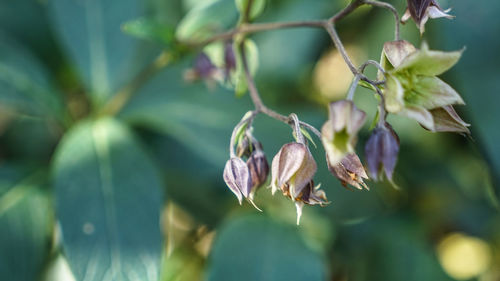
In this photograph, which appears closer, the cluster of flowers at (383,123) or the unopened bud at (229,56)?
the cluster of flowers at (383,123)

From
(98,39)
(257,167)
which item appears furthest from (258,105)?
(98,39)

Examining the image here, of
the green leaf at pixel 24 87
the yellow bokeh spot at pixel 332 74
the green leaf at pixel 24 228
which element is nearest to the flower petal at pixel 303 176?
the green leaf at pixel 24 228

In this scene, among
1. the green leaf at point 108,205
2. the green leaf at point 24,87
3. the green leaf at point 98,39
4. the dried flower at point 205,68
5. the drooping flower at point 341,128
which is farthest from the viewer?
the green leaf at point 98,39

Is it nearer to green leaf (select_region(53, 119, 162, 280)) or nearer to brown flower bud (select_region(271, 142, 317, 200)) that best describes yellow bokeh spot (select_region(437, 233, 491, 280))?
green leaf (select_region(53, 119, 162, 280))

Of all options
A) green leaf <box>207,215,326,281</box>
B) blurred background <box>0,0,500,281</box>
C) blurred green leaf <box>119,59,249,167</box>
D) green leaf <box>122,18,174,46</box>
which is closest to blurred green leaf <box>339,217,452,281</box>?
blurred background <box>0,0,500,281</box>

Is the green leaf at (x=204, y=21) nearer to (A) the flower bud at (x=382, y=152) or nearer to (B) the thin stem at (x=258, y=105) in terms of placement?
(B) the thin stem at (x=258, y=105)

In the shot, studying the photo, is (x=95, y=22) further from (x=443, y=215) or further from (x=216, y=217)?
(x=443, y=215)
